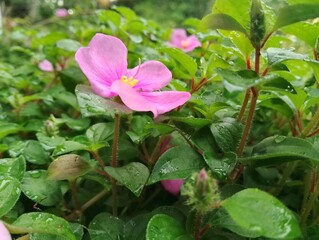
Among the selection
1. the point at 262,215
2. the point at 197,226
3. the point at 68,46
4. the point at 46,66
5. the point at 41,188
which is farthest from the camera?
the point at 46,66

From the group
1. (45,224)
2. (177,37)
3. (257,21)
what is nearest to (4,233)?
(45,224)

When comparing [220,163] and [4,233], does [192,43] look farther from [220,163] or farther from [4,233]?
[4,233]

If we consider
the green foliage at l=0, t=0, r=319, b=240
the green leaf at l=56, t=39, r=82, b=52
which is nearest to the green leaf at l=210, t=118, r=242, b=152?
the green foliage at l=0, t=0, r=319, b=240

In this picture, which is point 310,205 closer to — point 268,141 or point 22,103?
point 268,141

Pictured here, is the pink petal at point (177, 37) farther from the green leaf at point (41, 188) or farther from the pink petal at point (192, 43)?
the green leaf at point (41, 188)

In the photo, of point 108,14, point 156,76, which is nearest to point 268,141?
point 156,76

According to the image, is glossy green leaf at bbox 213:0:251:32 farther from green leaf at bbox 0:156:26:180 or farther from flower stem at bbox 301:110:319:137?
green leaf at bbox 0:156:26:180
